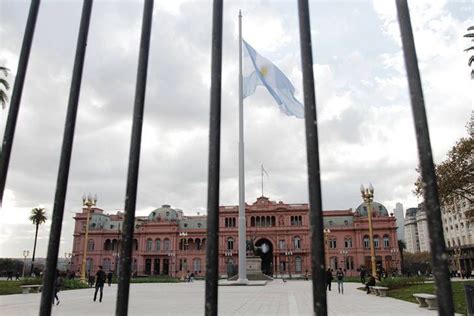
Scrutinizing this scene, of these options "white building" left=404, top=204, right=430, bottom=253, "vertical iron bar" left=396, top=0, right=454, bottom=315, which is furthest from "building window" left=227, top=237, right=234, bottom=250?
"white building" left=404, top=204, right=430, bottom=253

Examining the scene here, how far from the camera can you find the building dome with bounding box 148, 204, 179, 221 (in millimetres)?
81713

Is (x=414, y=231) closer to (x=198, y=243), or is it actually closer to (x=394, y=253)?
(x=394, y=253)

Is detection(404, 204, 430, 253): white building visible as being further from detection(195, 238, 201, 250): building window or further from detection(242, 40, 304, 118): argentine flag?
detection(242, 40, 304, 118): argentine flag

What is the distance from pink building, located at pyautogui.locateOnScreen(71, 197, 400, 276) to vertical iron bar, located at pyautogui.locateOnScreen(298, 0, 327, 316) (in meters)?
68.5

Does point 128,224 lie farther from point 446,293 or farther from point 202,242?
point 202,242

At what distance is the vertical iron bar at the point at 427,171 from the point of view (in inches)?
105

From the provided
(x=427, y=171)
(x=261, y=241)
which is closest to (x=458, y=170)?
(x=427, y=171)

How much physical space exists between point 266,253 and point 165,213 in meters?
23.5

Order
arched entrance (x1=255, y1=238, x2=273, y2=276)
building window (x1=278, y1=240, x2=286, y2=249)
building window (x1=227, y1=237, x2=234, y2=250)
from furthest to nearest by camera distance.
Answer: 1. building window (x1=227, y1=237, x2=234, y2=250)
2. arched entrance (x1=255, y1=238, x2=273, y2=276)
3. building window (x1=278, y1=240, x2=286, y2=249)

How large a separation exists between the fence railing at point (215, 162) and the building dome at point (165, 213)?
7825 centimetres

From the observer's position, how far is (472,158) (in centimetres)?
2378

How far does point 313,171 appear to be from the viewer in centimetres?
313

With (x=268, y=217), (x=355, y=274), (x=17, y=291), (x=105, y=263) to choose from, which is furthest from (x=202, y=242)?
(x=17, y=291)

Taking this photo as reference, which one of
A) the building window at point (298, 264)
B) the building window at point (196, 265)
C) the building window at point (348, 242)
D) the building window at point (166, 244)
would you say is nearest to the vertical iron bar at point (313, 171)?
the building window at point (298, 264)
